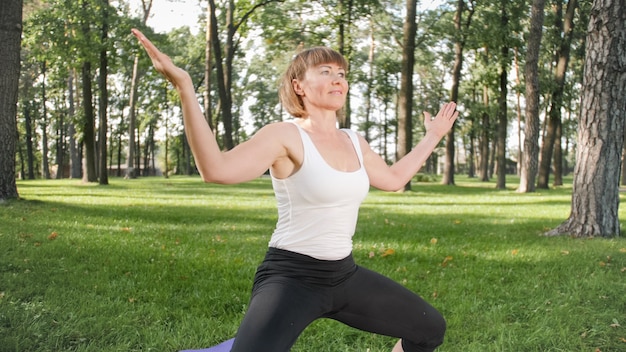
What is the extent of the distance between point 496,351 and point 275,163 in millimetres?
2824

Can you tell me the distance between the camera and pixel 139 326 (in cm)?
467

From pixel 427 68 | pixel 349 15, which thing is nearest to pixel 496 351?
pixel 349 15

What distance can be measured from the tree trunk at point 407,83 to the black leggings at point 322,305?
19692 millimetres

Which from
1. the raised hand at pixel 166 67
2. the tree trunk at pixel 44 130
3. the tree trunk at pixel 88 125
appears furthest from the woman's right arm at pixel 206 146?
the tree trunk at pixel 44 130

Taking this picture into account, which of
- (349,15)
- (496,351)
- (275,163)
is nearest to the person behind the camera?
(275,163)

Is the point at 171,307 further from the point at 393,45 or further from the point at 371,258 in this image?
the point at 393,45

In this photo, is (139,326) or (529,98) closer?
(139,326)

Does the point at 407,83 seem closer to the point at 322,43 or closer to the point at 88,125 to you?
the point at 322,43

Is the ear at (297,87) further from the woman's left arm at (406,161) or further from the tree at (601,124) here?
the tree at (601,124)

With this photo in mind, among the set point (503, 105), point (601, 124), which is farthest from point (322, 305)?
point (503, 105)

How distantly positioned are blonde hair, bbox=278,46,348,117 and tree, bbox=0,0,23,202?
10663 millimetres

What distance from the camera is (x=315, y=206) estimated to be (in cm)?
259

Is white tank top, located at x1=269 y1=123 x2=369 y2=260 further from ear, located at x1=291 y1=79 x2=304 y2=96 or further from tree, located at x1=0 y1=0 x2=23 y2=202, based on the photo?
tree, located at x1=0 y1=0 x2=23 y2=202

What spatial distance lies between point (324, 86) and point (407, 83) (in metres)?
21.2
